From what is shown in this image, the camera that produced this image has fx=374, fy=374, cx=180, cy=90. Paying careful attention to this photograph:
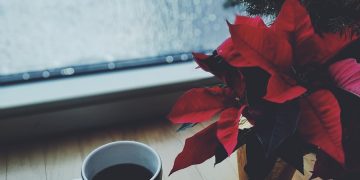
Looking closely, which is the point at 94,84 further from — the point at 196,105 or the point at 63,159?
the point at 196,105

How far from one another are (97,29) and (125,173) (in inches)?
16.9

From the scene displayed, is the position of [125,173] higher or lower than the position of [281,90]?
lower

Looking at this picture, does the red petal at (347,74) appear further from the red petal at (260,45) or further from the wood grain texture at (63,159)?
the wood grain texture at (63,159)

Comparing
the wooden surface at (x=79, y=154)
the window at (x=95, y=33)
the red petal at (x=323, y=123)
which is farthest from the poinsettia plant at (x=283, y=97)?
the window at (x=95, y=33)

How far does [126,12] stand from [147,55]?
10 cm

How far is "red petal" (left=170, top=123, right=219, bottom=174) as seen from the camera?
14.4 inches

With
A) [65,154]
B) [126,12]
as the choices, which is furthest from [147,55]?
[65,154]

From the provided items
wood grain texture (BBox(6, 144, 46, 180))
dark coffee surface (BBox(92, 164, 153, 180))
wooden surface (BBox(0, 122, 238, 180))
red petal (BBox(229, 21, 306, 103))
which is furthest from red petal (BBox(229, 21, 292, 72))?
wood grain texture (BBox(6, 144, 46, 180))

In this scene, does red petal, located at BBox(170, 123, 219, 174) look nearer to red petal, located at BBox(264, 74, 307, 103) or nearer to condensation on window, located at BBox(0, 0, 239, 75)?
red petal, located at BBox(264, 74, 307, 103)

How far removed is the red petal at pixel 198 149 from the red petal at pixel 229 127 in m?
0.03

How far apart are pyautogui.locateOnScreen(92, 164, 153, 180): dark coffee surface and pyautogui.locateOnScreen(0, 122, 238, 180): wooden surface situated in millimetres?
219

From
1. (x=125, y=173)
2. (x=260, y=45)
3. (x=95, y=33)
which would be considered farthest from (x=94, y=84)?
(x=260, y=45)

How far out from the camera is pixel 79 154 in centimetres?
69

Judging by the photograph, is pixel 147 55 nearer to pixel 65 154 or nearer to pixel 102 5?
pixel 102 5
